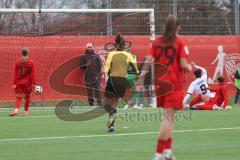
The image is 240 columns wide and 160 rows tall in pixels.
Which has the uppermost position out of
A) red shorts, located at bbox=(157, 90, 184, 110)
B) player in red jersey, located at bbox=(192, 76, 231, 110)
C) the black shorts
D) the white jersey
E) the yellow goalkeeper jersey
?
the yellow goalkeeper jersey

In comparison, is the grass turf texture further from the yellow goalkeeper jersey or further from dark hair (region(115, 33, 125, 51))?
dark hair (region(115, 33, 125, 51))

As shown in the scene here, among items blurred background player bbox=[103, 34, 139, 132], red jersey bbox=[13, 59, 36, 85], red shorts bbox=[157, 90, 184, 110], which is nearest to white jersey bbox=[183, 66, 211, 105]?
red jersey bbox=[13, 59, 36, 85]

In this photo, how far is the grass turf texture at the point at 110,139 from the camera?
1218 cm

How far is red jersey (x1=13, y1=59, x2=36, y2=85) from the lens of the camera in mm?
21828

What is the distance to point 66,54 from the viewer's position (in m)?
27.3

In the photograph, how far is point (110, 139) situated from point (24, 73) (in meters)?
7.83

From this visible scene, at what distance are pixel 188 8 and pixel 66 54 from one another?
558cm

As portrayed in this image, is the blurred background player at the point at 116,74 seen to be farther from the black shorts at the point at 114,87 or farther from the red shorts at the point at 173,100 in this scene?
the red shorts at the point at 173,100

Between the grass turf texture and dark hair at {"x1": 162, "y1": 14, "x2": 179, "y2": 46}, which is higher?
dark hair at {"x1": 162, "y1": 14, "x2": 179, "y2": 46}

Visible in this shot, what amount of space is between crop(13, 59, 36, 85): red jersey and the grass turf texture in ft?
4.17

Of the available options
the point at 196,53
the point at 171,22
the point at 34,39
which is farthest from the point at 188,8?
the point at 171,22

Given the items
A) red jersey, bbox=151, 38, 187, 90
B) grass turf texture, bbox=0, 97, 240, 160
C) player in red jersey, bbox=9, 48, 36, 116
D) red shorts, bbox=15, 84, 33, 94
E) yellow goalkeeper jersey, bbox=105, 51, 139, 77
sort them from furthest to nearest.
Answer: red shorts, bbox=15, 84, 33, 94
player in red jersey, bbox=9, 48, 36, 116
yellow goalkeeper jersey, bbox=105, 51, 139, 77
grass turf texture, bbox=0, 97, 240, 160
red jersey, bbox=151, 38, 187, 90

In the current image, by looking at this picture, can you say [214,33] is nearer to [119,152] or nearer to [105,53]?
[105,53]

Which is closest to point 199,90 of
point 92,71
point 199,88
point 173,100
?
point 199,88
